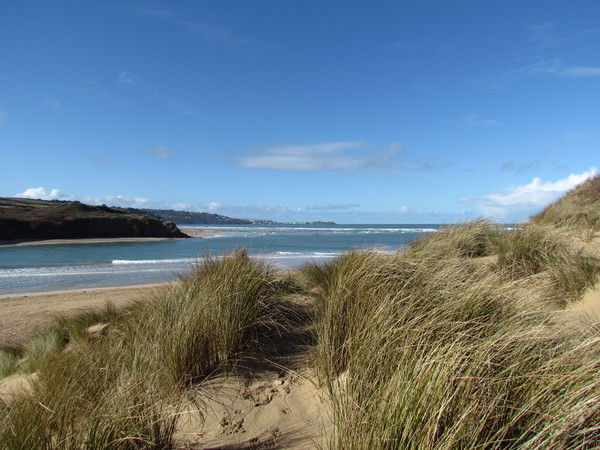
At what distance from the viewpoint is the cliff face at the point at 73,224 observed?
38.6m

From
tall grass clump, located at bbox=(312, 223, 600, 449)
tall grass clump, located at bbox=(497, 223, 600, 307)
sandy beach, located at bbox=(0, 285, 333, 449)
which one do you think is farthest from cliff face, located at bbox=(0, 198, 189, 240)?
tall grass clump, located at bbox=(312, 223, 600, 449)

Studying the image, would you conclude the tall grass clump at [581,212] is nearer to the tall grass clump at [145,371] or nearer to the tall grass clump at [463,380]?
the tall grass clump at [463,380]

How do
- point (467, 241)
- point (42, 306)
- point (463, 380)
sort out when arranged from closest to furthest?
point (463, 380)
point (467, 241)
point (42, 306)

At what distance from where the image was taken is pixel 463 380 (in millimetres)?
2072

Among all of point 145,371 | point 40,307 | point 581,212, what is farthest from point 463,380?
point 581,212

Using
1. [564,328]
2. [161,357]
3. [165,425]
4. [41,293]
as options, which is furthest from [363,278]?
[41,293]

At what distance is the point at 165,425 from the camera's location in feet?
8.14

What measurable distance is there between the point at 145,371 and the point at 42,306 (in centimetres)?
945

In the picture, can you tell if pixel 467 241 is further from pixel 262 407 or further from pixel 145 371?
pixel 145 371

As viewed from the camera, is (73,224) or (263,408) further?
(73,224)

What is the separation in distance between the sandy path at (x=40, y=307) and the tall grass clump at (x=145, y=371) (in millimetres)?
2589

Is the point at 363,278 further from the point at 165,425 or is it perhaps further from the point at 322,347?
the point at 165,425

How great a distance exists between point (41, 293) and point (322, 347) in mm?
13287

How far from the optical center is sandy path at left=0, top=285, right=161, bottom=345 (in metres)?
7.79
